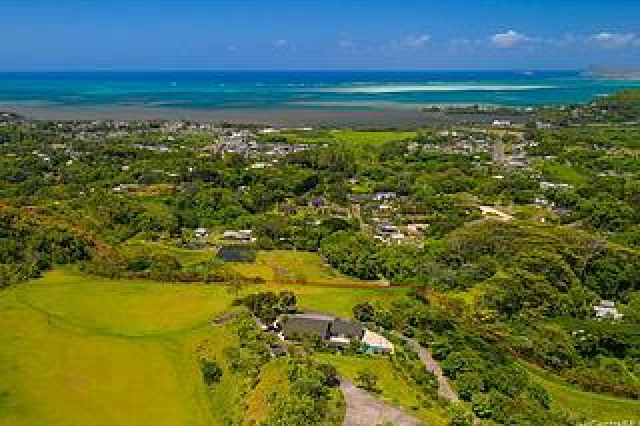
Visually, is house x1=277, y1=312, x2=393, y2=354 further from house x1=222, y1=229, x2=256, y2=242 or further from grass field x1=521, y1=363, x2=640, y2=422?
house x1=222, y1=229, x2=256, y2=242

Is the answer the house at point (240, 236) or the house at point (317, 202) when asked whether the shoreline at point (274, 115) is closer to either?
the house at point (317, 202)

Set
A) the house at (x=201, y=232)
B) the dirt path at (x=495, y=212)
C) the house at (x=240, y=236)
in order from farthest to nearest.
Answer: the dirt path at (x=495, y=212) < the house at (x=201, y=232) < the house at (x=240, y=236)

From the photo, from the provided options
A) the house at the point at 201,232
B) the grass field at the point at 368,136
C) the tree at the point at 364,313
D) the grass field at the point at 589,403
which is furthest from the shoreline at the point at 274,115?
the grass field at the point at 589,403

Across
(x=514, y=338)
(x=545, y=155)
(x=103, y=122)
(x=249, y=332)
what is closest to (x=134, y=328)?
(x=249, y=332)

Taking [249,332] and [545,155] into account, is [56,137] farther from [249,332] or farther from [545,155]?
[249,332]

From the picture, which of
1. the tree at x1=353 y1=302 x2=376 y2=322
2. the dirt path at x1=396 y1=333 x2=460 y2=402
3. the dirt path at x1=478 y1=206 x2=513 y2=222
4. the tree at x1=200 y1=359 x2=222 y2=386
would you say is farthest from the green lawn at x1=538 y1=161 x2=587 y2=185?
the tree at x1=200 y1=359 x2=222 y2=386

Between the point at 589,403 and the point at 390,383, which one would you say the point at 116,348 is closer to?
the point at 390,383
